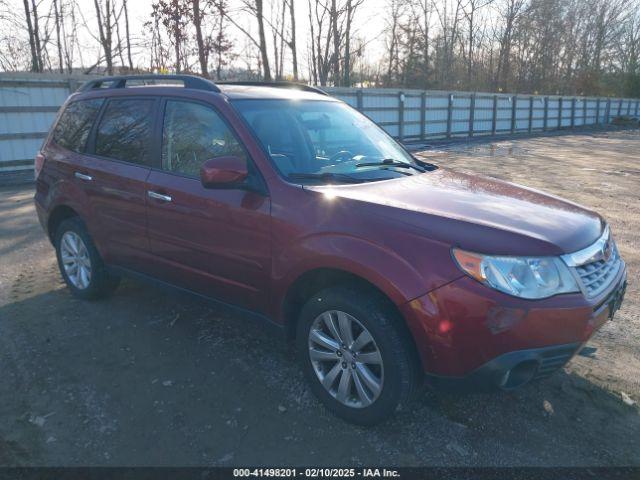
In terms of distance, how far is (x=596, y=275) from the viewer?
106 inches

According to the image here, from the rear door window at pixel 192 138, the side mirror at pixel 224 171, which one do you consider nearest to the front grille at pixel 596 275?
the side mirror at pixel 224 171

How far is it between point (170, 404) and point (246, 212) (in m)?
1.26

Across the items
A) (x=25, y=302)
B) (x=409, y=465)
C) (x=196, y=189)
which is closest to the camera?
(x=409, y=465)

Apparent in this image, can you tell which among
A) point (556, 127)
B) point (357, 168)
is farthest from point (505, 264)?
point (556, 127)

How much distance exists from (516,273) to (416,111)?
21995mm

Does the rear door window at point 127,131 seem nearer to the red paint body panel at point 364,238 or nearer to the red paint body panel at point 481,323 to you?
the red paint body panel at point 364,238

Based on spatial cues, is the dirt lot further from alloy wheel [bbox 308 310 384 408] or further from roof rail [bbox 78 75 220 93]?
roof rail [bbox 78 75 220 93]

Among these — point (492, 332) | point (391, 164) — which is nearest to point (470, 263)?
point (492, 332)

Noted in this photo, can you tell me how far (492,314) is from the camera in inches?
92.0

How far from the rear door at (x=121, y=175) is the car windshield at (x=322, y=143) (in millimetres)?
964

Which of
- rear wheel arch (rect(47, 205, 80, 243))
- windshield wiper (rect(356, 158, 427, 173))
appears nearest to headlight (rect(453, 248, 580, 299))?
windshield wiper (rect(356, 158, 427, 173))

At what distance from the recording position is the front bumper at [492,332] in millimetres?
2344

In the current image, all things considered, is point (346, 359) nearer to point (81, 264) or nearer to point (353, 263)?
point (353, 263)

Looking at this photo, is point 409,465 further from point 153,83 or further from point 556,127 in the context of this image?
point 556,127
